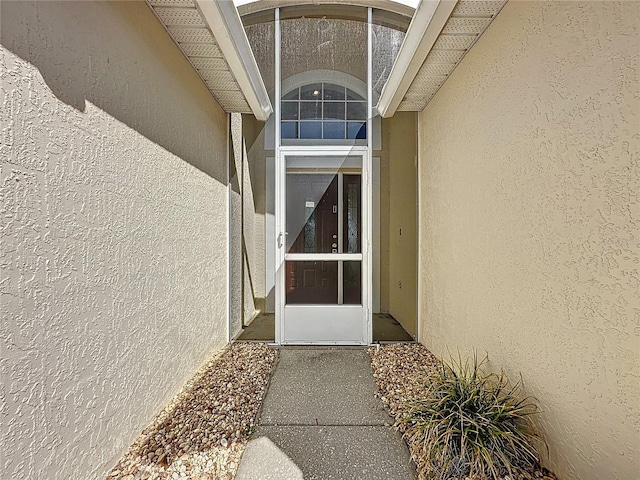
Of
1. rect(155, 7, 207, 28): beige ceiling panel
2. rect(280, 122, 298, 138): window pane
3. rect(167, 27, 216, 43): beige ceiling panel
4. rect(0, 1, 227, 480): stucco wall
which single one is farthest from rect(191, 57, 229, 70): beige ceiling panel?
rect(280, 122, 298, 138): window pane

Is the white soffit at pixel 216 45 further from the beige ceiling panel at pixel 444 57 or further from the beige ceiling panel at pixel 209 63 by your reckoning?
the beige ceiling panel at pixel 444 57

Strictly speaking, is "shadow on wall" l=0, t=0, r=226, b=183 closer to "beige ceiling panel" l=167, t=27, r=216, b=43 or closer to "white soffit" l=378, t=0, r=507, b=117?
"beige ceiling panel" l=167, t=27, r=216, b=43

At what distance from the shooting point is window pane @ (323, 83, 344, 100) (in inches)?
175

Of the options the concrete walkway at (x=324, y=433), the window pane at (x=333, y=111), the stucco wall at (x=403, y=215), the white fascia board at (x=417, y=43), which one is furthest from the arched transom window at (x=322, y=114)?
the concrete walkway at (x=324, y=433)

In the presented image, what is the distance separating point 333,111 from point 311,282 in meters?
2.36

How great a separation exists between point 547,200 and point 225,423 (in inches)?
107

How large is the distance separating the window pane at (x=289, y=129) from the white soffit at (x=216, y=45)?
48 centimetres

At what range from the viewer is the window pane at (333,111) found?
442 cm

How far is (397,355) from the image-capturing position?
3.95m

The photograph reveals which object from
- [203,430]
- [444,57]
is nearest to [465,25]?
[444,57]

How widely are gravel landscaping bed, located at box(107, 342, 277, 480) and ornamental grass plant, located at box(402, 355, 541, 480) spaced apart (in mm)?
1249

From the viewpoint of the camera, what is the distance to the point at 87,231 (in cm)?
179

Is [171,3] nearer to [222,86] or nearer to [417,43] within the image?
[222,86]

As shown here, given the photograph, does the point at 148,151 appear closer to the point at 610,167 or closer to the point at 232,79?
the point at 232,79
